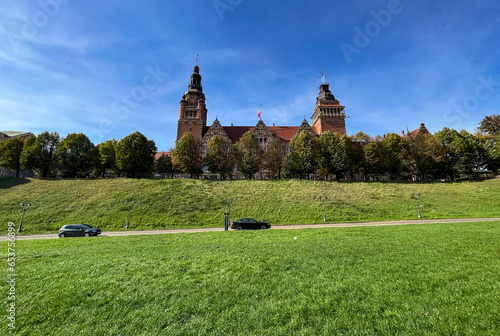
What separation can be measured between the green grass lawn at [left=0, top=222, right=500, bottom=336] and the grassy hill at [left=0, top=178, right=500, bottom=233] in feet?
67.7

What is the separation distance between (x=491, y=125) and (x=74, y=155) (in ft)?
366

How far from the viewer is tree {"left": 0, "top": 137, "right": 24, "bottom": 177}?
172ft

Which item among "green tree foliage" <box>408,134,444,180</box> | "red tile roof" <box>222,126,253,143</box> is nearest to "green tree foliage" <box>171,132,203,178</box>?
"red tile roof" <box>222,126,253,143</box>

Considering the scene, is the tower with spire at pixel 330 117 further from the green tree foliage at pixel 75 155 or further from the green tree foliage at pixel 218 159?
the green tree foliage at pixel 75 155

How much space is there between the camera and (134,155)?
53.5m

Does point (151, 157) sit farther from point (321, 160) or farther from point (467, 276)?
point (467, 276)

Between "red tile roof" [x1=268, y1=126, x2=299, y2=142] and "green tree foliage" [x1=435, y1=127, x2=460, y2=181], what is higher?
"red tile roof" [x1=268, y1=126, x2=299, y2=142]

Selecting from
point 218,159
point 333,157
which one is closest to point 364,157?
point 333,157

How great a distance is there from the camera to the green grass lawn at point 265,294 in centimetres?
518

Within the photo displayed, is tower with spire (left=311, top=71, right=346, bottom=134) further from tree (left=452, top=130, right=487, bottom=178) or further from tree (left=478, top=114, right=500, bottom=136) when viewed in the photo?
tree (left=478, top=114, right=500, bottom=136)

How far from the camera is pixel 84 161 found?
180 ft

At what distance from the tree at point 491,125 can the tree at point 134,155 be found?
93284 millimetres

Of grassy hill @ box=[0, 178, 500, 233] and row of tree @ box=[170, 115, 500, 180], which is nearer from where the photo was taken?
grassy hill @ box=[0, 178, 500, 233]

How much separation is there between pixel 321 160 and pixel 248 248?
4646 cm
